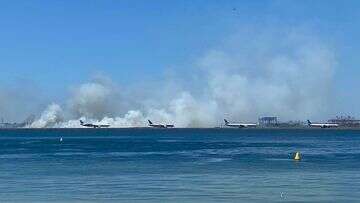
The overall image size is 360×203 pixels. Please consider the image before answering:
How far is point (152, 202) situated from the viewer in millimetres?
40531

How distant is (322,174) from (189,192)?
63.5 ft

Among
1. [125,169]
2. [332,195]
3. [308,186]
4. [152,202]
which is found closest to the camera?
[152,202]

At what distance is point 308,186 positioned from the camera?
Result: 49500mm

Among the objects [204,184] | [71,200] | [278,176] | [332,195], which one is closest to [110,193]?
[71,200]

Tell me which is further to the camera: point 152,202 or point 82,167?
point 82,167

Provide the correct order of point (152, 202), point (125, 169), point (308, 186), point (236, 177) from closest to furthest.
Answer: point (152, 202) < point (308, 186) < point (236, 177) < point (125, 169)

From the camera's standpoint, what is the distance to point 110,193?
4544cm

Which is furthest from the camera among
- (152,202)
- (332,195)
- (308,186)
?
(308,186)

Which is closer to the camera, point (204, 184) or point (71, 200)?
point (71, 200)

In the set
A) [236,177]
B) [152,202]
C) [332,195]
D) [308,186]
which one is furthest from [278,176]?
[152,202]

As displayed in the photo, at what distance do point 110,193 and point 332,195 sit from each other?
14062 mm

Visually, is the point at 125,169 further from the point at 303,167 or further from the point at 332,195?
the point at 332,195

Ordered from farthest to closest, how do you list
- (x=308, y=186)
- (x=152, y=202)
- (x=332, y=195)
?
(x=308, y=186)
(x=332, y=195)
(x=152, y=202)

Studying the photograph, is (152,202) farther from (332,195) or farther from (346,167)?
(346,167)
